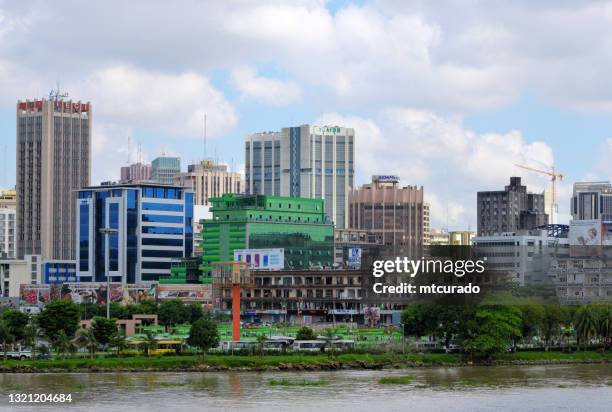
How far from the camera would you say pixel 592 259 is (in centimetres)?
18500

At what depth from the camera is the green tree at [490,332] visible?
115 meters

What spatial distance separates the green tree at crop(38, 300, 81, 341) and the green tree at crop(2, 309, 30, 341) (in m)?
1.71

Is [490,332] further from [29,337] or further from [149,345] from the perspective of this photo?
[29,337]

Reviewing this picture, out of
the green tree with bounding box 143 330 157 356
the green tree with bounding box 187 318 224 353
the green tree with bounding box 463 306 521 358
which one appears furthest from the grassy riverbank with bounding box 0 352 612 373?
the green tree with bounding box 143 330 157 356

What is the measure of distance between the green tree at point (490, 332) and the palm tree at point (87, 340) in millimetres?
29283

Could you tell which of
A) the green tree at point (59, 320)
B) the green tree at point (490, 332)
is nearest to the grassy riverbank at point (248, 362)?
the green tree at point (490, 332)

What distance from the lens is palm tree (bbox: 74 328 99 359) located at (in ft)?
374

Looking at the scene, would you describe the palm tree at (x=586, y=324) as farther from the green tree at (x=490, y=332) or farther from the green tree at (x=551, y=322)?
the green tree at (x=490, y=332)

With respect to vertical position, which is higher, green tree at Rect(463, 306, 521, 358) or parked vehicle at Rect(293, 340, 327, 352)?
green tree at Rect(463, 306, 521, 358)

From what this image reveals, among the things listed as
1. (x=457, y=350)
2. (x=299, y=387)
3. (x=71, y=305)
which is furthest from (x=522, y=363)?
(x=71, y=305)

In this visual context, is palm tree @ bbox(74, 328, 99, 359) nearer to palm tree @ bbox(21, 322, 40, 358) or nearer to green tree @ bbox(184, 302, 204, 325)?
palm tree @ bbox(21, 322, 40, 358)

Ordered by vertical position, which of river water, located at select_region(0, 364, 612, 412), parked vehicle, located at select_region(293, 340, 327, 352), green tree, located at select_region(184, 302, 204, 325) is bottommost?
river water, located at select_region(0, 364, 612, 412)

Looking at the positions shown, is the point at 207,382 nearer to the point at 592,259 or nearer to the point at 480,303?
the point at 480,303

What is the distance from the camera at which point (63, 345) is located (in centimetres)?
11419
